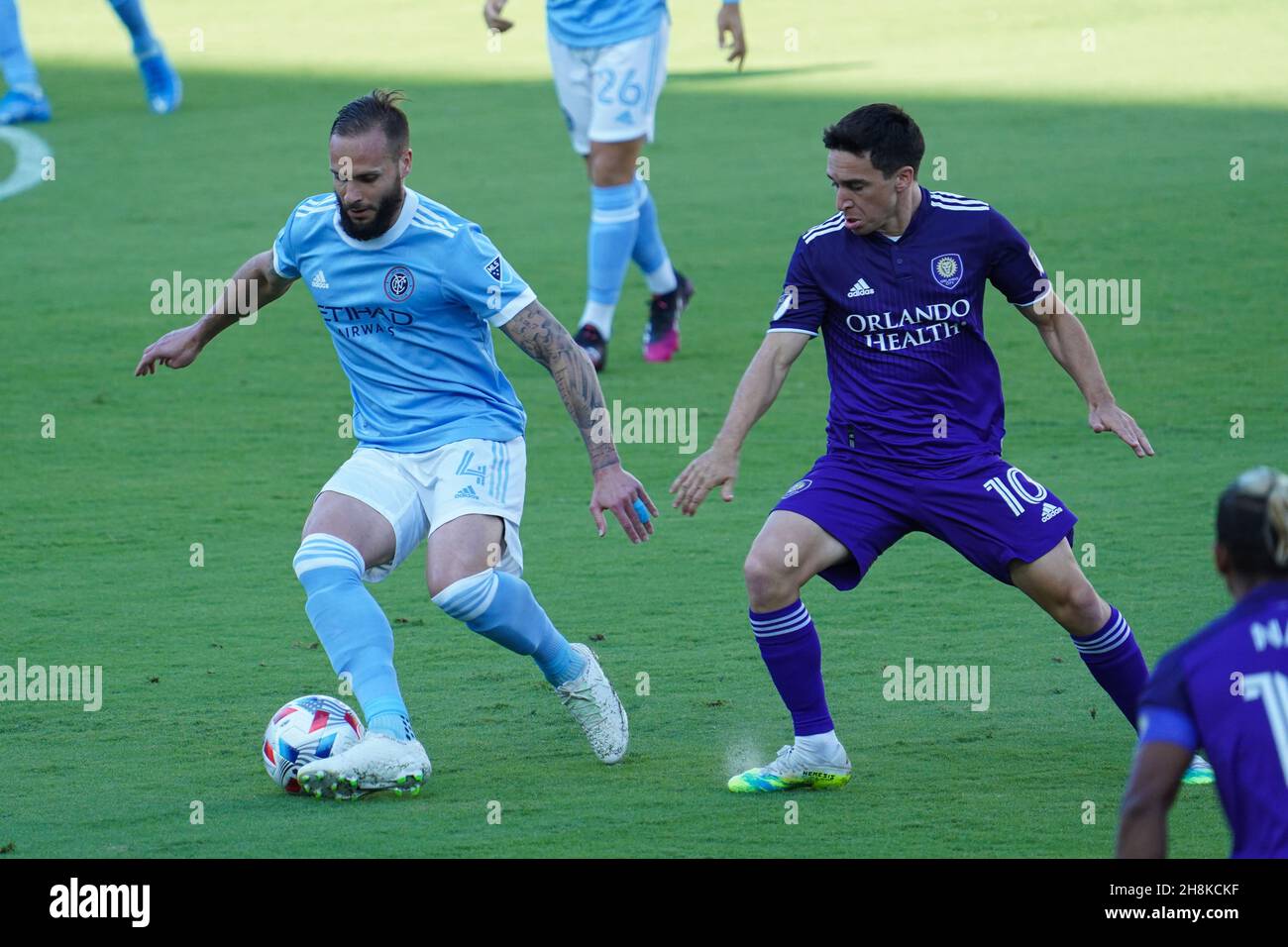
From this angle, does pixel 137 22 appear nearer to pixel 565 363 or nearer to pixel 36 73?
pixel 36 73

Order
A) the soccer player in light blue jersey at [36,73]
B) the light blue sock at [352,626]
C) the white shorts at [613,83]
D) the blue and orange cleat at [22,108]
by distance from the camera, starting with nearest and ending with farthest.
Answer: the light blue sock at [352,626] → the white shorts at [613,83] → the soccer player in light blue jersey at [36,73] → the blue and orange cleat at [22,108]

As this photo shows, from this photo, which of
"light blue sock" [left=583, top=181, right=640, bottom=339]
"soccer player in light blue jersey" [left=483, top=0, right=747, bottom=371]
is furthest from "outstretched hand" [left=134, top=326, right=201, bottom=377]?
"light blue sock" [left=583, top=181, right=640, bottom=339]

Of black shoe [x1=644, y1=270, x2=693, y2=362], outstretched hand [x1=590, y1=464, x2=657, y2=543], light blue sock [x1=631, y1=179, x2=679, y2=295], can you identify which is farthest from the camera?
black shoe [x1=644, y1=270, x2=693, y2=362]

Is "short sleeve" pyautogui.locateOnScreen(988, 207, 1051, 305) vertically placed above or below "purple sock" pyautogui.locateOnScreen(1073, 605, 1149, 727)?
above

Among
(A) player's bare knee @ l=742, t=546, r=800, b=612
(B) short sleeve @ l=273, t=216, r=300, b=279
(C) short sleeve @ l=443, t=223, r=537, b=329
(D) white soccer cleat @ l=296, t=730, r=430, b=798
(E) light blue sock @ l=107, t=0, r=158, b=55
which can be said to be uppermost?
(E) light blue sock @ l=107, t=0, r=158, b=55

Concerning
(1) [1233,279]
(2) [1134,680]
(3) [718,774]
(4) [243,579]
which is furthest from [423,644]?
(1) [1233,279]

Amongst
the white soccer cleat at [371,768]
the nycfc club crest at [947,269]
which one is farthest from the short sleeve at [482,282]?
the white soccer cleat at [371,768]

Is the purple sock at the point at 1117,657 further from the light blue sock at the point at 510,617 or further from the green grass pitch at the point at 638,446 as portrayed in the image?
the light blue sock at the point at 510,617

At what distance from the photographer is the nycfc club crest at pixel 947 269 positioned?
5.16 meters

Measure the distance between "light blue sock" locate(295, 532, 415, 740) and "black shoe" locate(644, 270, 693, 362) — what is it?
5.38 m

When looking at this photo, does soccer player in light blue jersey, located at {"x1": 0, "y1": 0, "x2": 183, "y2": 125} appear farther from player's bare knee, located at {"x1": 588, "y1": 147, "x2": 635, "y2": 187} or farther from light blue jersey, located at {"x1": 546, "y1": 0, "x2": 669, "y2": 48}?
player's bare knee, located at {"x1": 588, "y1": 147, "x2": 635, "y2": 187}

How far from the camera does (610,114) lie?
9883mm

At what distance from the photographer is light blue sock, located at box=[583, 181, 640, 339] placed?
990cm

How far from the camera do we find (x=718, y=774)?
517 cm
